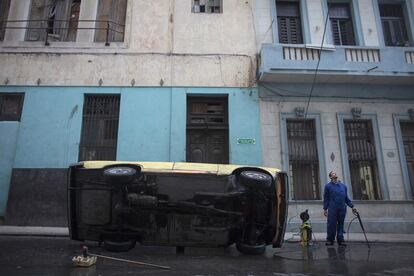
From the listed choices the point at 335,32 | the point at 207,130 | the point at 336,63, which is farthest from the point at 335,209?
the point at 335,32

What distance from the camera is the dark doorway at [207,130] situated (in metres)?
11.6

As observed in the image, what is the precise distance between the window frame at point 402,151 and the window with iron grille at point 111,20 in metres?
9.31

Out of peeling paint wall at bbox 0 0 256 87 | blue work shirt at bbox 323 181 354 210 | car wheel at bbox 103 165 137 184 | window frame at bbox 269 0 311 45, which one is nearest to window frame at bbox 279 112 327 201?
peeling paint wall at bbox 0 0 256 87

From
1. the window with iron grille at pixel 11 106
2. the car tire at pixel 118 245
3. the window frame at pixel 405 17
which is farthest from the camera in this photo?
the window frame at pixel 405 17

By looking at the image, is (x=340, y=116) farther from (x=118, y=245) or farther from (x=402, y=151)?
→ (x=118, y=245)

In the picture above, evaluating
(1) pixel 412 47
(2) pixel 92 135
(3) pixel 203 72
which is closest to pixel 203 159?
(3) pixel 203 72

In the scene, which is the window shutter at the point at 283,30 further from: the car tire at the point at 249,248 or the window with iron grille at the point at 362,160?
the car tire at the point at 249,248

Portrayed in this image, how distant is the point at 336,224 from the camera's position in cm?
773

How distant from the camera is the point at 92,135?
37.1ft

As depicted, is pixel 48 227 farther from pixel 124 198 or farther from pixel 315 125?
pixel 315 125

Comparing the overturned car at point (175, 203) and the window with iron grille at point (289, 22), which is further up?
the window with iron grille at point (289, 22)

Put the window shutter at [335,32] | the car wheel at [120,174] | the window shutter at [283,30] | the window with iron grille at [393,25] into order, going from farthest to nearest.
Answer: the window with iron grille at [393,25] → the window shutter at [335,32] → the window shutter at [283,30] → the car wheel at [120,174]

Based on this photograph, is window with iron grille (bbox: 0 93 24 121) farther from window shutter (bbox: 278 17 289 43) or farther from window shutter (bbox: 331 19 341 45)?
window shutter (bbox: 331 19 341 45)

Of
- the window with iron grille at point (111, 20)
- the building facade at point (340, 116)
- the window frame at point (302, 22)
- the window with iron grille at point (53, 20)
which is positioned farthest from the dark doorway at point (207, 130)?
the window with iron grille at point (53, 20)
